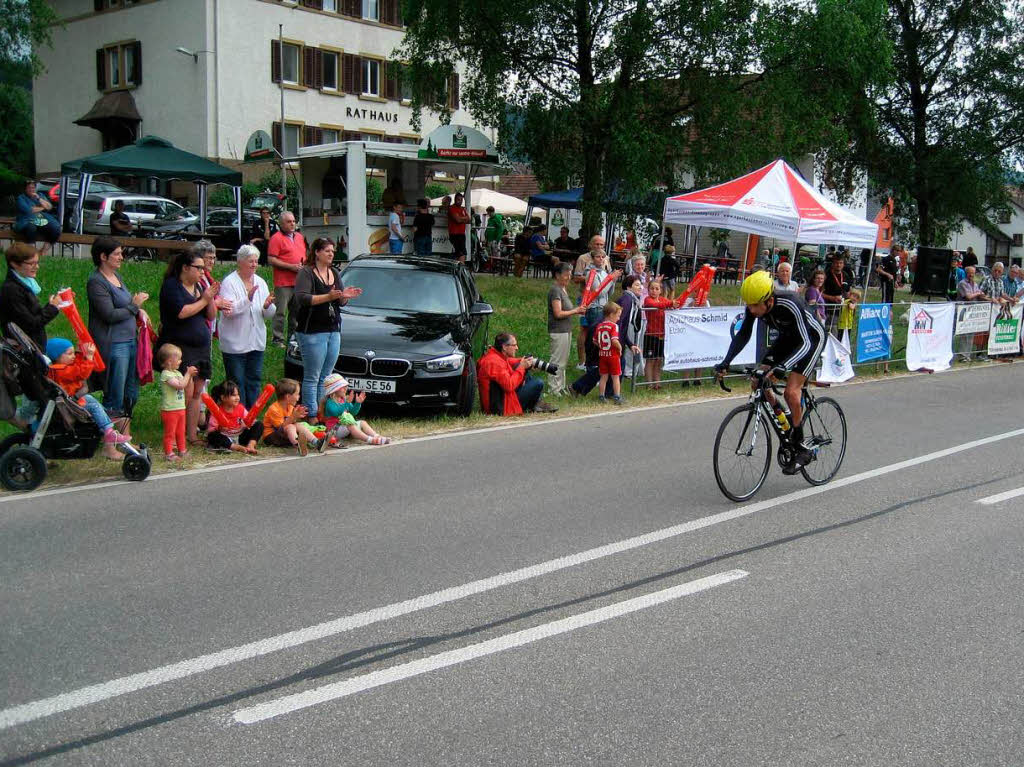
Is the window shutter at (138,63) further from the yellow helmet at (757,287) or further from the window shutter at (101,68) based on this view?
the yellow helmet at (757,287)

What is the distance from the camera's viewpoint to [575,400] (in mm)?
13672

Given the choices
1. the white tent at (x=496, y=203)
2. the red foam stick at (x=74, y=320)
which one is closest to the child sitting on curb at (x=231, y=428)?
the red foam stick at (x=74, y=320)

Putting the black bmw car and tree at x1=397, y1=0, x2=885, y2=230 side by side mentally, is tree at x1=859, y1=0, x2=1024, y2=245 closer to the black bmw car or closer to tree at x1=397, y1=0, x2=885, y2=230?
tree at x1=397, y1=0, x2=885, y2=230

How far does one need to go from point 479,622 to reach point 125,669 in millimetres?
1679

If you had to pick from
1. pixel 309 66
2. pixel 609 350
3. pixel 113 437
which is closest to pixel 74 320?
pixel 113 437

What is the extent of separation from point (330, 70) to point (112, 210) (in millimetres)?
24077

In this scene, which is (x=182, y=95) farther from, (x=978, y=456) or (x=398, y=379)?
(x=978, y=456)

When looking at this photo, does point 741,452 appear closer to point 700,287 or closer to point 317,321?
point 317,321

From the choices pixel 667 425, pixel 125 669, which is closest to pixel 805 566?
pixel 125 669

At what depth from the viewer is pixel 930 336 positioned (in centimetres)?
1912

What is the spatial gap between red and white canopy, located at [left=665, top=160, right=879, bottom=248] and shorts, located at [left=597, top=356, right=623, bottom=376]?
4.62 m

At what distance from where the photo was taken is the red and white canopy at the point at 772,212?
56.1ft

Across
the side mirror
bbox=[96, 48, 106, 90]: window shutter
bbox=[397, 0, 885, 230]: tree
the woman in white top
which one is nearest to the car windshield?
the side mirror

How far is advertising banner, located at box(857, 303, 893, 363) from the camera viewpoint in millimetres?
17922
